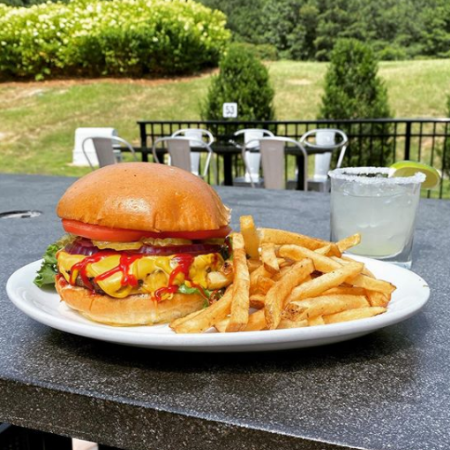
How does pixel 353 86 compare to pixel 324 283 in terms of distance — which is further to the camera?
pixel 353 86

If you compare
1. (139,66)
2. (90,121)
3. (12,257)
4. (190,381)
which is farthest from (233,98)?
(190,381)

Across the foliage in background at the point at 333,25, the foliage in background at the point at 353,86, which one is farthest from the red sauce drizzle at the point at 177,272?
the foliage in background at the point at 333,25

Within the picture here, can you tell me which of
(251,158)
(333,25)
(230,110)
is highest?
(333,25)

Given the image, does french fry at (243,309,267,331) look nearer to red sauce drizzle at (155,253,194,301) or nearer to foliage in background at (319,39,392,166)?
red sauce drizzle at (155,253,194,301)

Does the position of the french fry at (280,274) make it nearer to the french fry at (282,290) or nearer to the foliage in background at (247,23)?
the french fry at (282,290)

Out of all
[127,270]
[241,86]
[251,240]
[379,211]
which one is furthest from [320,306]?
[241,86]

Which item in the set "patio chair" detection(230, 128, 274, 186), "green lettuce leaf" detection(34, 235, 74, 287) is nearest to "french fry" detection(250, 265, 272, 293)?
"green lettuce leaf" detection(34, 235, 74, 287)

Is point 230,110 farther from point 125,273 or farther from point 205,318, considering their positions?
point 205,318
